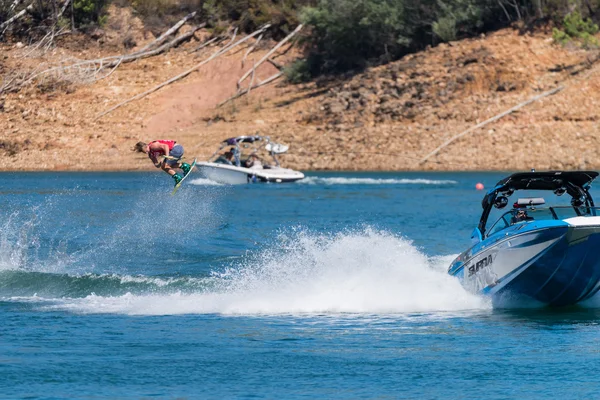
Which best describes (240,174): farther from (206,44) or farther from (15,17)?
(15,17)

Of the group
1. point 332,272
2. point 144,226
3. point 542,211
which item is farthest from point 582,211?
point 144,226

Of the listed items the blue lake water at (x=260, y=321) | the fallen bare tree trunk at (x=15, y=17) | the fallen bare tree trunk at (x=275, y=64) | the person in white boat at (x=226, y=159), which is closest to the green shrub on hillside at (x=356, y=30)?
the fallen bare tree trunk at (x=275, y=64)

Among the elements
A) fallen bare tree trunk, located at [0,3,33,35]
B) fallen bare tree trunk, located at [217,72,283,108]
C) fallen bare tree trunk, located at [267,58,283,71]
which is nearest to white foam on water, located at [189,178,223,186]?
fallen bare tree trunk, located at [217,72,283,108]

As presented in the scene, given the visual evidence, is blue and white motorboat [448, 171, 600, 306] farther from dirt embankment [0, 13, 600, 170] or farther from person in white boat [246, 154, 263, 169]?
dirt embankment [0, 13, 600, 170]

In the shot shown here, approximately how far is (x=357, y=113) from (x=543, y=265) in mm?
45044

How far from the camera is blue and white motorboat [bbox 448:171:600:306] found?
52.4ft

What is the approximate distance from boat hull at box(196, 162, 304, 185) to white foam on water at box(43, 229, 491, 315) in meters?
27.9

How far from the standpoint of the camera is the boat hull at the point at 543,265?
1595cm

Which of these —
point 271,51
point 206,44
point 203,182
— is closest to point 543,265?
point 203,182

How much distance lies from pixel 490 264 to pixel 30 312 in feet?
22.3

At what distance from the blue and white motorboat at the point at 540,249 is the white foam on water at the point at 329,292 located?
0.69m

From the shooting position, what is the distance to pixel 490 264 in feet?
55.8

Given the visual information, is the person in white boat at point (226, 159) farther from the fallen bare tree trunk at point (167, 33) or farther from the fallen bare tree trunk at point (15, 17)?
the fallen bare tree trunk at point (15, 17)

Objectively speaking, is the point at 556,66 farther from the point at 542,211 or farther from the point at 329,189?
the point at 542,211
